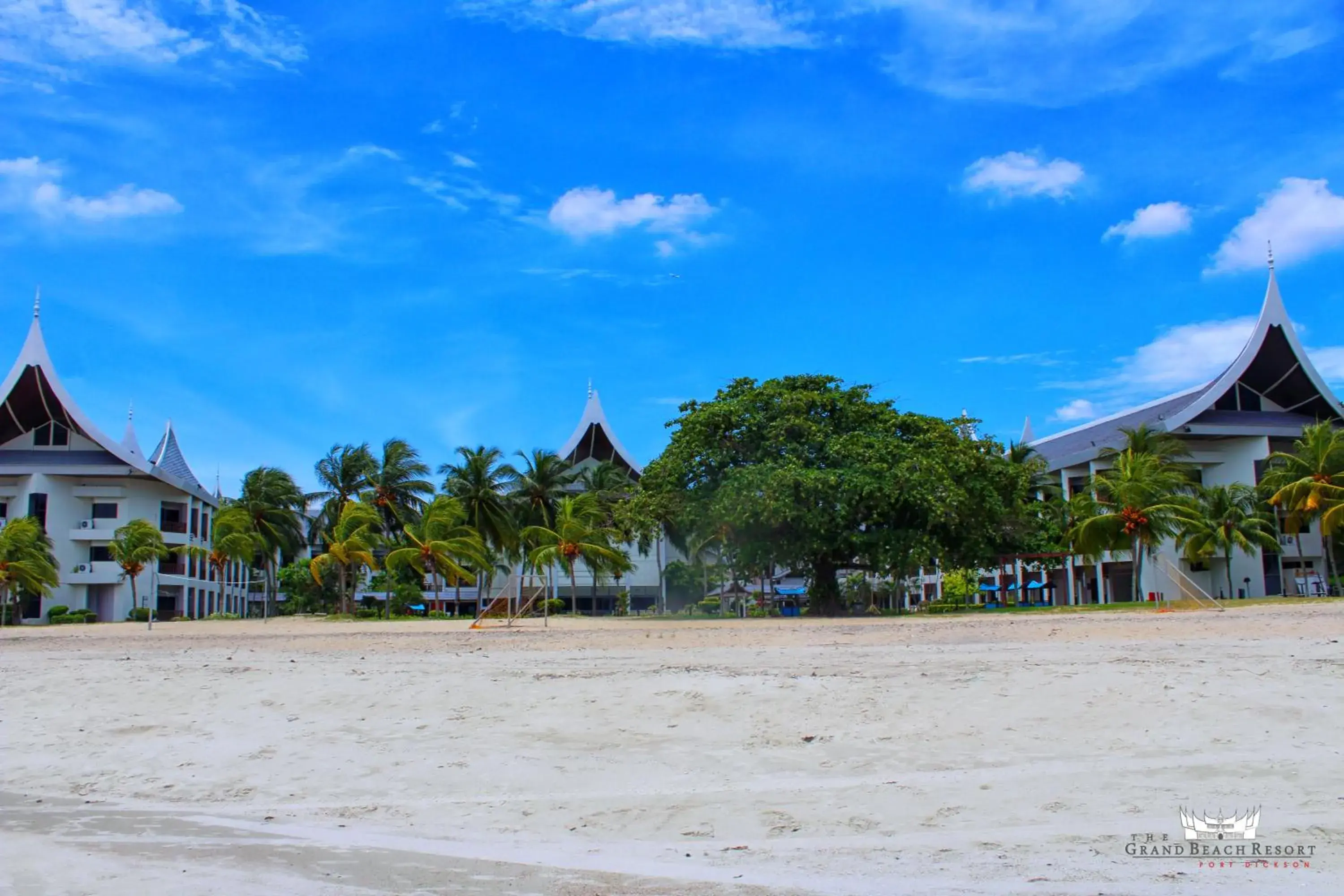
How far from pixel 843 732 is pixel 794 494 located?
69.5 ft

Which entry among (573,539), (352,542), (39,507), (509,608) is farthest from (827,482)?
(39,507)

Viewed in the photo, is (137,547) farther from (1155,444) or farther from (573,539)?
(1155,444)

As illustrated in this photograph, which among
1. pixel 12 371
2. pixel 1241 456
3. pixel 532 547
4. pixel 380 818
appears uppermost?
pixel 12 371

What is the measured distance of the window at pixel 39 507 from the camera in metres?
47.8

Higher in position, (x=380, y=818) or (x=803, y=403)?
(x=803, y=403)

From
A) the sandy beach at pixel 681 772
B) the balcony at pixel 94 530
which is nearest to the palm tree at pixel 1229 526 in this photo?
the sandy beach at pixel 681 772

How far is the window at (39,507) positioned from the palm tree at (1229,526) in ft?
147

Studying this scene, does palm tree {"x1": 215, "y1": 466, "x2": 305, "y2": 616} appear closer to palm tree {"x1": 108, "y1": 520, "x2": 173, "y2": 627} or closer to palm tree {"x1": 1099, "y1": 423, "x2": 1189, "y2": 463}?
palm tree {"x1": 108, "y1": 520, "x2": 173, "y2": 627}

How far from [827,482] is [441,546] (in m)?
14.4

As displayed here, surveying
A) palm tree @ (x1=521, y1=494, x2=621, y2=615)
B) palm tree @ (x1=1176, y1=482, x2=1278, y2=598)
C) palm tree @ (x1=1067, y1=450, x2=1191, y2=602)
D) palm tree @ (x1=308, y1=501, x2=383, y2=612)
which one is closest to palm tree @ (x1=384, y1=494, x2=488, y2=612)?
palm tree @ (x1=308, y1=501, x2=383, y2=612)

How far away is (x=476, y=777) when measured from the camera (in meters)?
8.62

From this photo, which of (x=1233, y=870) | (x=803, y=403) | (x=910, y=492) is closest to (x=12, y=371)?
(x=803, y=403)

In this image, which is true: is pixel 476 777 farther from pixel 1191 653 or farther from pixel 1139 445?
pixel 1139 445

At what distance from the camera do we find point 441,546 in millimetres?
37812
